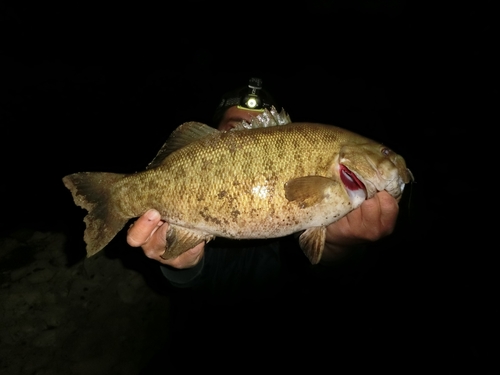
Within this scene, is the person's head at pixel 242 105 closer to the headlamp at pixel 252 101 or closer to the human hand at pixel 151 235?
the headlamp at pixel 252 101

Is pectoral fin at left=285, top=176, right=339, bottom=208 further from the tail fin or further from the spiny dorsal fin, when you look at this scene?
the tail fin

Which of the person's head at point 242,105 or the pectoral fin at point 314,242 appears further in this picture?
the person's head at point 242,105

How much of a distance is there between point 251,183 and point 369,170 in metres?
0.73

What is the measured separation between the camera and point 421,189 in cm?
1327

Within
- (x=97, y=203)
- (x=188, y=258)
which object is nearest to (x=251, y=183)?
(x=97, y=203)

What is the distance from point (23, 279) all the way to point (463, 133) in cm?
2306

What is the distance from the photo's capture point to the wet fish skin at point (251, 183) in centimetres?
176

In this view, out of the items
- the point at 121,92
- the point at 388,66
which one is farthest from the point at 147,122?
the point at 388,66

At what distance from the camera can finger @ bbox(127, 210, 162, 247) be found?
6.22 ft

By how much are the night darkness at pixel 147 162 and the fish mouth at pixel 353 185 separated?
1690 mm

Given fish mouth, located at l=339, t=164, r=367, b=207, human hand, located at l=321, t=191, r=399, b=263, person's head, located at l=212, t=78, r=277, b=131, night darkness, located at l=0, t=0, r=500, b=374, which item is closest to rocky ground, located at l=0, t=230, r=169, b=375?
night darkness, located at l=0, t=0, r=500, b=374

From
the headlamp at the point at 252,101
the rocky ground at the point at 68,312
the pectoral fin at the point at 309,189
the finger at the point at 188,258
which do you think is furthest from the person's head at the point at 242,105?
the rocky ground at the point at 68,312

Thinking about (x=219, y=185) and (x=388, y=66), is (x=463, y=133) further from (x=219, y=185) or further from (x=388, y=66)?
(x=219, y=185)

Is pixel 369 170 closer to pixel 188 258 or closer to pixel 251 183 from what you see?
pixel 251 183
